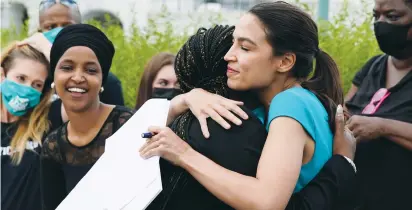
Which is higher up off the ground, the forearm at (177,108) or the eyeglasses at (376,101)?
the forearm at (177,108)

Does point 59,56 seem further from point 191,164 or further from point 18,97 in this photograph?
point 191,164

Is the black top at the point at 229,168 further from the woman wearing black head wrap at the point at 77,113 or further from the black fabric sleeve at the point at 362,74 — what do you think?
the black fabric sleeve at the point at 362,74

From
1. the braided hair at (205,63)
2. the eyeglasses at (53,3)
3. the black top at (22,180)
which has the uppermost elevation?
the braided hair at (205,63)

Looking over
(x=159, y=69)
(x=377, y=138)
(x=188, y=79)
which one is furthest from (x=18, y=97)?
(x=377, y=138)

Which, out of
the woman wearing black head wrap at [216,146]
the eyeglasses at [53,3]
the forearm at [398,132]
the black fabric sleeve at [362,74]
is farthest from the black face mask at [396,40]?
the eyeglasses at [53,3]

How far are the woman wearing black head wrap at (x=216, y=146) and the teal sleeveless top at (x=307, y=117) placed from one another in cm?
3

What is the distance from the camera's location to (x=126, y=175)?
2352 millimetres

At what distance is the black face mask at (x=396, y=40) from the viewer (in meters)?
3.71

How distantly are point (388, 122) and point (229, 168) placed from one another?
1494 mm

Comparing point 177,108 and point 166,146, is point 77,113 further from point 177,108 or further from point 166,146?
point 166,146

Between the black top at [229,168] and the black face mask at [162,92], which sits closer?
the black top at [229,168]

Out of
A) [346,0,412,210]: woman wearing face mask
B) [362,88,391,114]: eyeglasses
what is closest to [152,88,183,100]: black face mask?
[346,0,412,210]: woman wearing face mask

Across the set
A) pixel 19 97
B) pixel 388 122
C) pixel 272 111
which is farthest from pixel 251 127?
pixel 19 97

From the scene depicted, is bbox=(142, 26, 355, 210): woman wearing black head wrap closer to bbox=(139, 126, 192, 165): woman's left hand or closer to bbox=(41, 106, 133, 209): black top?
bbox=(139, 126, 192, 165): woman's left hand
